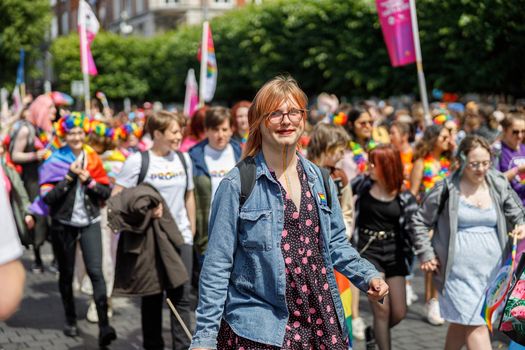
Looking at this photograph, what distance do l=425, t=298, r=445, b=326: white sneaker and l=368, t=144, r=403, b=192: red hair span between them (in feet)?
6.03

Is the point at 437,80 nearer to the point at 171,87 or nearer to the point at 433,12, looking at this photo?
the point at 433,12

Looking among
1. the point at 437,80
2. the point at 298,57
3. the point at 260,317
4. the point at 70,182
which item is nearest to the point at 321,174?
the point at 260,317

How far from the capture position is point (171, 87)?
140 ft

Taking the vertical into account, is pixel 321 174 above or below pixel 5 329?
above

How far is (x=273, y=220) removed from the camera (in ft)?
9.70

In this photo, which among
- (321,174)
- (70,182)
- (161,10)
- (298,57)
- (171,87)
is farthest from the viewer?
(161,10)

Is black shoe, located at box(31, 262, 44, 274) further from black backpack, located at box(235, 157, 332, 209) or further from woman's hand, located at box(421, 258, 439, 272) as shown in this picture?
black backpack, located at box(235, 157, 332, 209)

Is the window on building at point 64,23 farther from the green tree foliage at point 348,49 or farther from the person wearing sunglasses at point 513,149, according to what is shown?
the person wearing sunglasses at point 513,149

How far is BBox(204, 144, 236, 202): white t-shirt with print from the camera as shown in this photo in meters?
6.28

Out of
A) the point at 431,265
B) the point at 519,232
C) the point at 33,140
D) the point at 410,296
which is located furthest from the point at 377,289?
the point at 33,140

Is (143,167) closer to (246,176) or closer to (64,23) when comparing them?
(246,176)

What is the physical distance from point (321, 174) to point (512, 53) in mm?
16751

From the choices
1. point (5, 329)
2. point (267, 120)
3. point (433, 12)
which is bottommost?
point (5, 329)

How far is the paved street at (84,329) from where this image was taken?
6.06 meters
